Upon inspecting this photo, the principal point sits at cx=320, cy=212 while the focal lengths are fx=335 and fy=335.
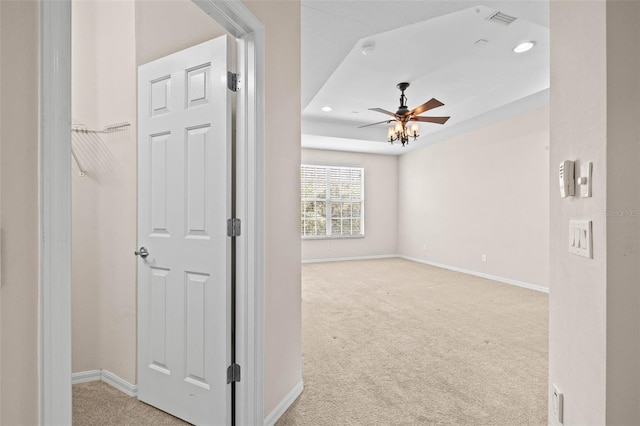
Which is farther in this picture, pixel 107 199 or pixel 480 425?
pixel 107 199

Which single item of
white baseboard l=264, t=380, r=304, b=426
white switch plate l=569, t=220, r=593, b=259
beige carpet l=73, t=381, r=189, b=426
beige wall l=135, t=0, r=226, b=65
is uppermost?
beige wall l=135, t=0, r=226, b=65

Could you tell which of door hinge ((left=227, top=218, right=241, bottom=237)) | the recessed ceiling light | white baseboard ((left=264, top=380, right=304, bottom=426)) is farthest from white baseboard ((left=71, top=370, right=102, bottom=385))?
the recessed ceiling light

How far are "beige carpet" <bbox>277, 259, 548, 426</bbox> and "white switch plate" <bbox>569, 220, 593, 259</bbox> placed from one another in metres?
1.20

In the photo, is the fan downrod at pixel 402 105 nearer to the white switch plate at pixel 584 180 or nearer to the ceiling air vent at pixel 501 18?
the ceiling air vent at pixel 501 18

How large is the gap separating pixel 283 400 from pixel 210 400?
414mm

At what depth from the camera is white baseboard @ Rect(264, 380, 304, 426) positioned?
1796mm

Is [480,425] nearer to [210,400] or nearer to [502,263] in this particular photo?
[210,400]

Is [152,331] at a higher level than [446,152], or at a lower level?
lower

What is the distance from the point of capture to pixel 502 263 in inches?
225

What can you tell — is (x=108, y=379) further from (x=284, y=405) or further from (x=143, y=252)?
(x=284, y=405)

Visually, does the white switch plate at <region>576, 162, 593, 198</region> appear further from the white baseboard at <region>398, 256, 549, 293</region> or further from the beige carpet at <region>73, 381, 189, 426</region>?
the white baseboard at <region>398, 256, 549, 293</region>

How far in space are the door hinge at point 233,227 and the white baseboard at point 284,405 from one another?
39.0 inches
